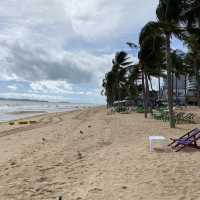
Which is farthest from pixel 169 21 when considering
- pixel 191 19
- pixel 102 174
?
pixel 102 174

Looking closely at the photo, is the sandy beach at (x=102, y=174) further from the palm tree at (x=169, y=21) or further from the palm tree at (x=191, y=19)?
the palm tree at (x=191, y=19)

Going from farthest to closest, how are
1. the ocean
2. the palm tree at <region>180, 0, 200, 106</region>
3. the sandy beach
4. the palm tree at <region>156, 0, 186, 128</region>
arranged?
1. the ocean
2. the palm tree at <region>180, 0, 200, 106</region>
3. the palm tree at <region>156, 0, 186, 128</region>
4. the sandy beach

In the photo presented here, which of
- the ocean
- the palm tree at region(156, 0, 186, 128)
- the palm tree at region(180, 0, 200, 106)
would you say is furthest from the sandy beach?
the ocean

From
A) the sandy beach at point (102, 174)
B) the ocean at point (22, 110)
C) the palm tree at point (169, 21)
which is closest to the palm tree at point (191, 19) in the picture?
the palm tree at point (169, 21)

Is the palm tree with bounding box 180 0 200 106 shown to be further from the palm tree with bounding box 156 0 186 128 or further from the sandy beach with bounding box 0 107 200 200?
the sandy beach with bounding box 0 107 200 200

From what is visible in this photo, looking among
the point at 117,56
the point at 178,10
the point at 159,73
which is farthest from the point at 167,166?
the point at 117,56

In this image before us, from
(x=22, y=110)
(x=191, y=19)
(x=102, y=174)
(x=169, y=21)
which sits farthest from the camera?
(x=22, y=110)

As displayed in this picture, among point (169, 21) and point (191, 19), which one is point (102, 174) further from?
point (191, 19)

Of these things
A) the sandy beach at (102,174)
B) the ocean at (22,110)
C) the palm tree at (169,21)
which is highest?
the palm tree at (169,21)

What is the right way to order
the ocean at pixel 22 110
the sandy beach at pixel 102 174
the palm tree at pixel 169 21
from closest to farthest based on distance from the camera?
the sandy beach at pixel 102 174 < the palm tree at pixel 169 21 < the ocean at pixel 22 110

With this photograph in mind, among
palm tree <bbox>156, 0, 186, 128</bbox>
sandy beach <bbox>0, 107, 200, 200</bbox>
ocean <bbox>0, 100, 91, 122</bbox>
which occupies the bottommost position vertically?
ocean <bbox>0, 100, 91, 122</bbox>

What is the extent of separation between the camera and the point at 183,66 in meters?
53.0

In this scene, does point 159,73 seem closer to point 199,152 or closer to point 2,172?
point 199,152

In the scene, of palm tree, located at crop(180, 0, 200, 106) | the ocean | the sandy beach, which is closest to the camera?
the sandy beach
